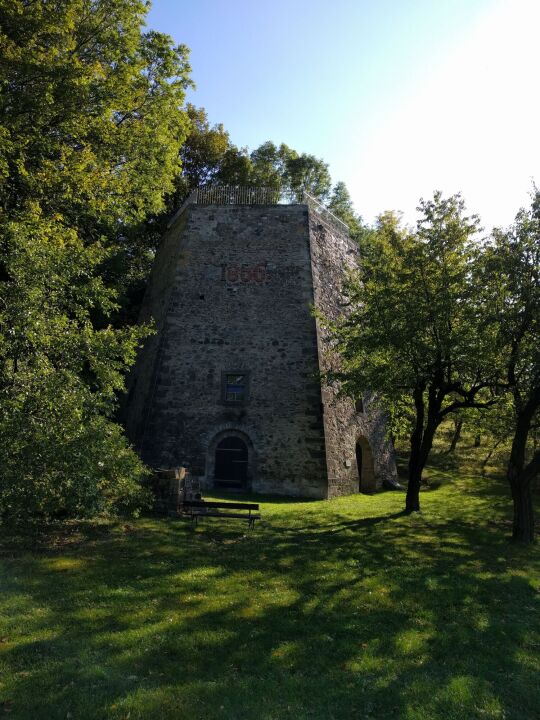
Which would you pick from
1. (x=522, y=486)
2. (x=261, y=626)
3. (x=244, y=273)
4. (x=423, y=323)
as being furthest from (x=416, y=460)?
(x=244, y=273)

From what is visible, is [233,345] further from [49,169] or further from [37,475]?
[37,475]

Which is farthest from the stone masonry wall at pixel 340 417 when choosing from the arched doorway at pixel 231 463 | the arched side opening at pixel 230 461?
the arched doorway at pixel 231 463

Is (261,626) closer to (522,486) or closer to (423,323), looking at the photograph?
(522,486)

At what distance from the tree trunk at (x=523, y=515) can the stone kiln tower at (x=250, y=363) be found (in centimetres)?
695

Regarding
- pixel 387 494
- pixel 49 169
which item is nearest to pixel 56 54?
pixel 49 169

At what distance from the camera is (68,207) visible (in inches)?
533

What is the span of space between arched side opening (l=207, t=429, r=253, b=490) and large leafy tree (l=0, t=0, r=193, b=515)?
5559 millimetres

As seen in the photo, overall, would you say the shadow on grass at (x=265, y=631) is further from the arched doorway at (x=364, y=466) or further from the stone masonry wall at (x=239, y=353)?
the arched doorway at (x=364, y=466)

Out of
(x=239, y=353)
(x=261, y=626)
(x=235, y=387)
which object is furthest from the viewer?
(x=239, y=353)

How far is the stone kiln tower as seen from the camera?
18.4 metres

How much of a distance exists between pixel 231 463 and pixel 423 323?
9.08 metres

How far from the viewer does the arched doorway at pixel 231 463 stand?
18.3m

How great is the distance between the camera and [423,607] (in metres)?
7.66

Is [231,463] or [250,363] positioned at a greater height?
[250,363]
